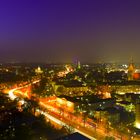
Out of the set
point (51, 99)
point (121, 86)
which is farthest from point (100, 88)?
point (51, 99)

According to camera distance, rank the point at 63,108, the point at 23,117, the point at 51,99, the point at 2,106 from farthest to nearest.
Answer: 1. the point at 51,99
2. the point at 63,108
3. the point at 2,106
4. the point at 23,117

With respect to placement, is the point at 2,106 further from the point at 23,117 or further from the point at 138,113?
the point at 138,113

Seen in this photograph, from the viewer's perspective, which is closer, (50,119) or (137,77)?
(50,119)

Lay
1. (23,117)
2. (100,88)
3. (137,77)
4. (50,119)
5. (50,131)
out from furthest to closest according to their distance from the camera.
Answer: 1. (137,77)
2. (100,88)
3. (50,119)
4. (23,117)
5. (50,131)

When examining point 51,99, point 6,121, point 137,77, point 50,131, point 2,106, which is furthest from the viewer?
point 137,77

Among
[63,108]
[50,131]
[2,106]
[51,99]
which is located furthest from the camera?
[51,99]

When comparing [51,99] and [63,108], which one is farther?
[51,99]

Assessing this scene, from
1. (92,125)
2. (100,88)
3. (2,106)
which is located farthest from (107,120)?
(100,88)

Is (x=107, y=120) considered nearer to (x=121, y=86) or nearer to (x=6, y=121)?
(x=6, y=121)
